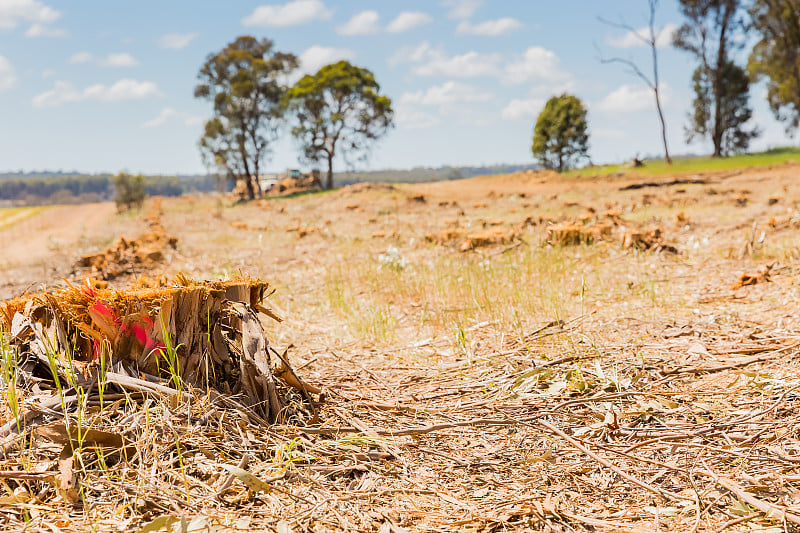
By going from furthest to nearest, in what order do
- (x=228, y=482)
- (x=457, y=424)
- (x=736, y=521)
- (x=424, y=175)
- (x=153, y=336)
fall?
1. (x=424, y=175)
2. (x=457, y=424)
3. (x=153, y=336)
4. (x=228, y=482)
5. (x=736, y=521)

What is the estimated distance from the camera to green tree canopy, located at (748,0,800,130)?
1179 inches

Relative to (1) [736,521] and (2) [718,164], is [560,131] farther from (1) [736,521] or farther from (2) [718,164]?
(1) [736,521]

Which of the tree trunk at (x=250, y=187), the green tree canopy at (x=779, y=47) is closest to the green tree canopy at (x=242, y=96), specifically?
the tree trunk at (x=250, y=187)

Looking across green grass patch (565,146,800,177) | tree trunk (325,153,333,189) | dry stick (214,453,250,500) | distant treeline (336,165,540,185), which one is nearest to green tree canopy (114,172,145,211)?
tree trunk (325,153,333,189)

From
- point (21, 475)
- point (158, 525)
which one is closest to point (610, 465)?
point (158, 525)

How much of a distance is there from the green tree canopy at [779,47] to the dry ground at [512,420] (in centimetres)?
3116

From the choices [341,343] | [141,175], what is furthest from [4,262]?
[141,175]

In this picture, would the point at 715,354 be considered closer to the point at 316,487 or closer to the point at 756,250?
the point at 316,487

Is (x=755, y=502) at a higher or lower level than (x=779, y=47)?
lower

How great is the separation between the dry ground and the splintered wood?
237 millimetres

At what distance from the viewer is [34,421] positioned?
2.14 meters

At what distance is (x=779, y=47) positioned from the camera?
30.9m

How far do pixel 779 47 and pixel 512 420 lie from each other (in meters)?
37.1

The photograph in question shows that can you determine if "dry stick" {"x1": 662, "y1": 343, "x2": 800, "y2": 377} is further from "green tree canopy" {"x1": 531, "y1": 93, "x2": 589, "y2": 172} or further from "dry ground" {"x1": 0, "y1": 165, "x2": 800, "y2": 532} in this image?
"green tree canopy" {"x1": 531, "y1": 93, "x2": 589, "y2": 172}
